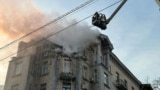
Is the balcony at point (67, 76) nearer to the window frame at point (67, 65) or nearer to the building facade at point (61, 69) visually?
the building facade at point (61, 69)

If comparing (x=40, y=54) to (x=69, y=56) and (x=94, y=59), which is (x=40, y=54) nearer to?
(x=69, y=56)

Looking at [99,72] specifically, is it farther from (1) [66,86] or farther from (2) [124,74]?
(2) [124,74]

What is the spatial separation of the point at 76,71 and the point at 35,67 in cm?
504

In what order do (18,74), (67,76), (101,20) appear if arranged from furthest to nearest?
(18,74) < (67,76) < (101,20)

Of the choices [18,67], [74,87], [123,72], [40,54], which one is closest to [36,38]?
[40,54]

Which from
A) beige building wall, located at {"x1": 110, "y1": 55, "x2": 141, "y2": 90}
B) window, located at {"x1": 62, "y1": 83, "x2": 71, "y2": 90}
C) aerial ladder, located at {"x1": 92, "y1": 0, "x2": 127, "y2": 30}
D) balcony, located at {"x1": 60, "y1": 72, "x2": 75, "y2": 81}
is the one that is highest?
beige building wall, located at {"x1": 110, "y1": 55, "x2": 141, "y2": 90}

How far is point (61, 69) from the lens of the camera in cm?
3325

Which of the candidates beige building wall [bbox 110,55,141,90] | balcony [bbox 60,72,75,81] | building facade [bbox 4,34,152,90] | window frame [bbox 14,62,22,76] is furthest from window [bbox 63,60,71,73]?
beige building wall [bbox 110,55,141,90]

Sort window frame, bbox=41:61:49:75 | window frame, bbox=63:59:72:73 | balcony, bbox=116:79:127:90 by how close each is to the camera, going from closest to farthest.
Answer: window frame, bbox=63:59:72:73 → window frame, bbox=41:61:49:75 → balcony, bbox=116:79:127:90

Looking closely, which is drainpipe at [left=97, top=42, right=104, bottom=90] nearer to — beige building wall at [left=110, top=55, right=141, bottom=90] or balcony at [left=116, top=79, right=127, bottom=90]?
beige building wall at [left=110, top=55, right=141, bottom=90]

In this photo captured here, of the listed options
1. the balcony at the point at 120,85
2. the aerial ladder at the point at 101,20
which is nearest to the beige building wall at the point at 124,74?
the balcony at the point at 120,85

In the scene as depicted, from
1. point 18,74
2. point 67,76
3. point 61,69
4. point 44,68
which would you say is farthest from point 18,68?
point 67,76

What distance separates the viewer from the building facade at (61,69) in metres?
32.7

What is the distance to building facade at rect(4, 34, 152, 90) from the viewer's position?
32.7 m
